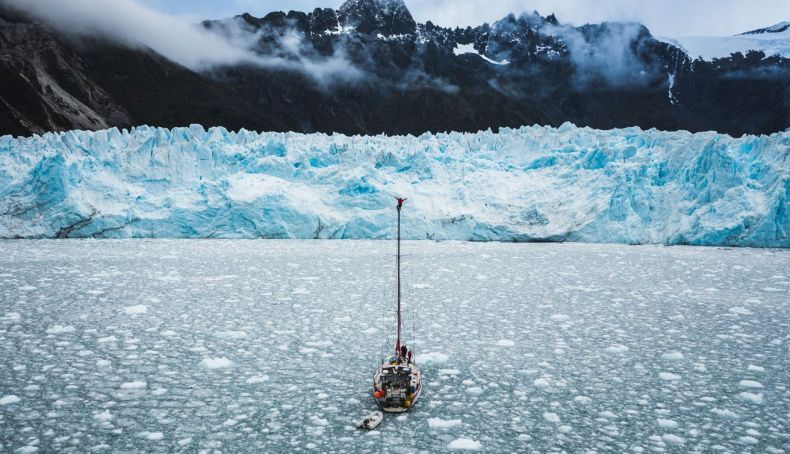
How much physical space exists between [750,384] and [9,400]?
4.67 m


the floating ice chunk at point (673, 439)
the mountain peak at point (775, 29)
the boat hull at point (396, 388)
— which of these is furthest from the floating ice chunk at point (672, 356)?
the mountain peak at point (775, 29)

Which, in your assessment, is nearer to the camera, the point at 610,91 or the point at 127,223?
the point at 127,223

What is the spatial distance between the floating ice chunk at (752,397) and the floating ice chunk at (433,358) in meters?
1.92

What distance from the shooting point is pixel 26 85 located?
46.5 m

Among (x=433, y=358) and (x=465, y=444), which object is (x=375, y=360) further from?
(x=465, y=444)

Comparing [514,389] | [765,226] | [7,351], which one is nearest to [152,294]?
[7,351]

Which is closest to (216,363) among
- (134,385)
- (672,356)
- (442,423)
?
(134,385)

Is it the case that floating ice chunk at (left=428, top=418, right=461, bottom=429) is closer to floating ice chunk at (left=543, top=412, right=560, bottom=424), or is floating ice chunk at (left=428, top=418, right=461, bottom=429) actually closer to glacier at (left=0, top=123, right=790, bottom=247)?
floating ice chunk at (left=543, top=412, right=560, bottom=424)

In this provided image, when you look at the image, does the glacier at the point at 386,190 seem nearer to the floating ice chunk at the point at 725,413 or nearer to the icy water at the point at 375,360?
the icy water at the point at 375,360

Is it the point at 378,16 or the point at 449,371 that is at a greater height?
the point at 378,16

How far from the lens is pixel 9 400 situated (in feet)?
9.37

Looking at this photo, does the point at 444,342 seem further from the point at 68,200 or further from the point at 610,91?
the point at 610,91

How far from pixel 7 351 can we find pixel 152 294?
199 cm

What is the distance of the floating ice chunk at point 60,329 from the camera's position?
13.5ft
